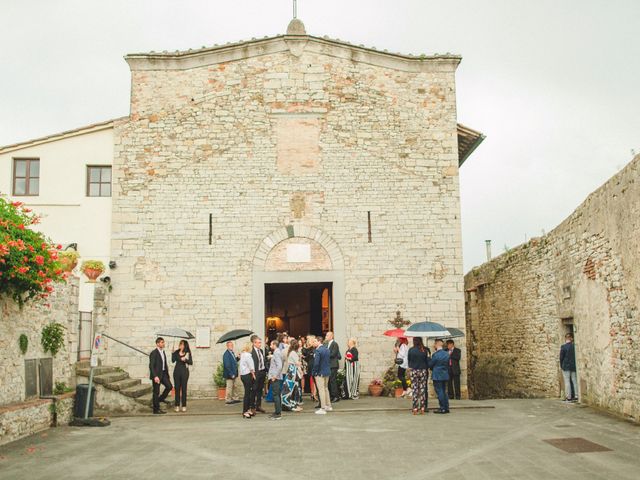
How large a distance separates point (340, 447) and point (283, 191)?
8.25 metres

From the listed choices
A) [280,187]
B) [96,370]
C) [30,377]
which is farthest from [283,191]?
[30,377]

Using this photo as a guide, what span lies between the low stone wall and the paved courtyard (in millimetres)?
249

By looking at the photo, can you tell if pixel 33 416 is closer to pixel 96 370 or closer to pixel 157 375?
pixel 157 375

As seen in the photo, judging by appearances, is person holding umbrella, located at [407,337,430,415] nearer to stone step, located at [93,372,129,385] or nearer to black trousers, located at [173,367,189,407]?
black trousers, located at [173,367,189,407]

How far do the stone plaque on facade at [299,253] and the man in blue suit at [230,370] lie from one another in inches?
109

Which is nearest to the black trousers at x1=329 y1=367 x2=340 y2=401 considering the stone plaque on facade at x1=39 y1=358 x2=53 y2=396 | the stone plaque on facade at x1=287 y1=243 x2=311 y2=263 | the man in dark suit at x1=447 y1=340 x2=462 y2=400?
the man in dark suit at x1=447 y1=340 x2=462 y2=400

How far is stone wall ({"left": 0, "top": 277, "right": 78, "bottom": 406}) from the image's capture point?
1024 cm

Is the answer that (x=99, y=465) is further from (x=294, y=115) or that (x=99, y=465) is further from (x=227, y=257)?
(x=294, y=115)

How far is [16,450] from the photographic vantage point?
902 cm

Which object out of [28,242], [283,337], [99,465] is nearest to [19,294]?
[28,242]

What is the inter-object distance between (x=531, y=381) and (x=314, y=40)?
1071 cm

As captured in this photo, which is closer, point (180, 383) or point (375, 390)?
point (180, 383)

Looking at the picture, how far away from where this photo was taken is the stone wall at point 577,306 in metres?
10.8

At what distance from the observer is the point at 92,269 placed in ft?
47.8
